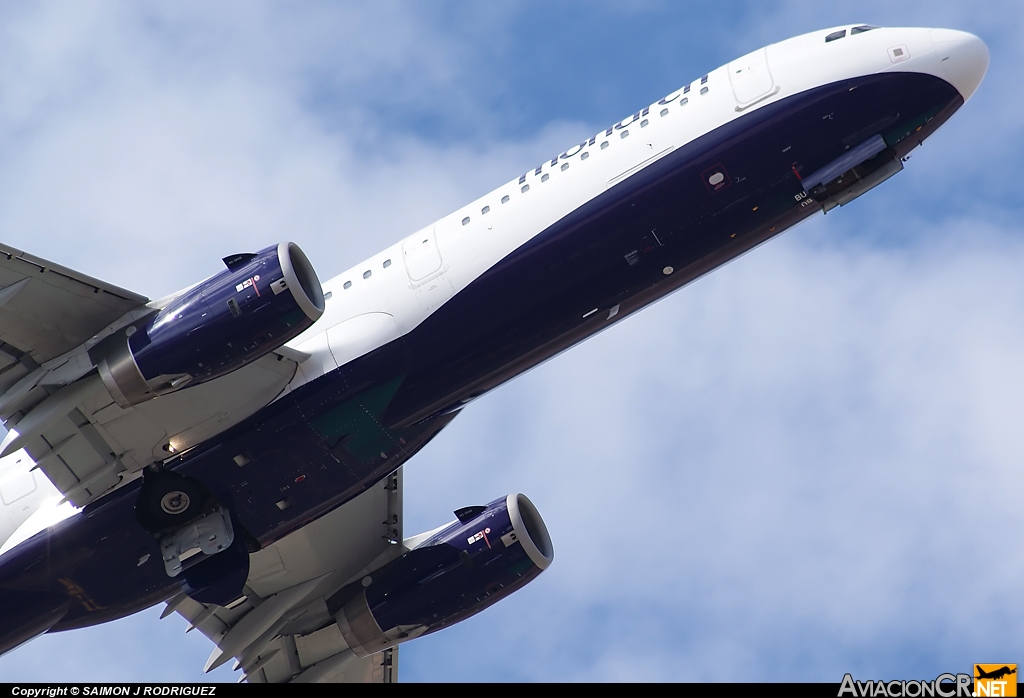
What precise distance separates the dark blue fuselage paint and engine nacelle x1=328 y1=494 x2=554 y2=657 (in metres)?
3.83

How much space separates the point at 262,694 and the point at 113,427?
26.2 ft

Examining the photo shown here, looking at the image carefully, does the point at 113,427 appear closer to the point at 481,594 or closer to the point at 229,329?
the point at 229,329

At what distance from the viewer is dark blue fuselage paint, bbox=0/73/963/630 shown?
2673cm

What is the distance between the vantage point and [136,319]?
2664cm

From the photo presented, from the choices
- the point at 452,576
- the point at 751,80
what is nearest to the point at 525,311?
the point at 751,80

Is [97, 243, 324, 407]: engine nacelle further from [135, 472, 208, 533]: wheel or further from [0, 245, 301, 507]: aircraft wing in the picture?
[135, 472, 208, 533]: wheel

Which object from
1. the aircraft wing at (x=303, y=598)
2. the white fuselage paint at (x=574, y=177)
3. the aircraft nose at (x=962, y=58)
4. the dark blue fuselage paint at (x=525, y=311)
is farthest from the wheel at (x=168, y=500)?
the aircraft nose at (x=962, y=58)

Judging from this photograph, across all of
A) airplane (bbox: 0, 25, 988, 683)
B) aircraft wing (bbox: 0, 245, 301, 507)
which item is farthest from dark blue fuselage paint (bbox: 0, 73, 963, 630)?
aircraft wing (bbox: 0, 245, 301, 507)

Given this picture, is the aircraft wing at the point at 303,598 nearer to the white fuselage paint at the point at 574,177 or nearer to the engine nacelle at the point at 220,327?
the white fuselage paint at the point at 574,177

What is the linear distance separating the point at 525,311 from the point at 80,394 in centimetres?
851

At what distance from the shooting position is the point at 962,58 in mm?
26609

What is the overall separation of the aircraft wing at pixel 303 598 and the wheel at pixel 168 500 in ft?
17.1

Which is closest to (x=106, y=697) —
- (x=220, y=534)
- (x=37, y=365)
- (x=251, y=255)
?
(x=220, y=534)

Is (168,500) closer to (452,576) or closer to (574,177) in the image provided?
(452,576)
